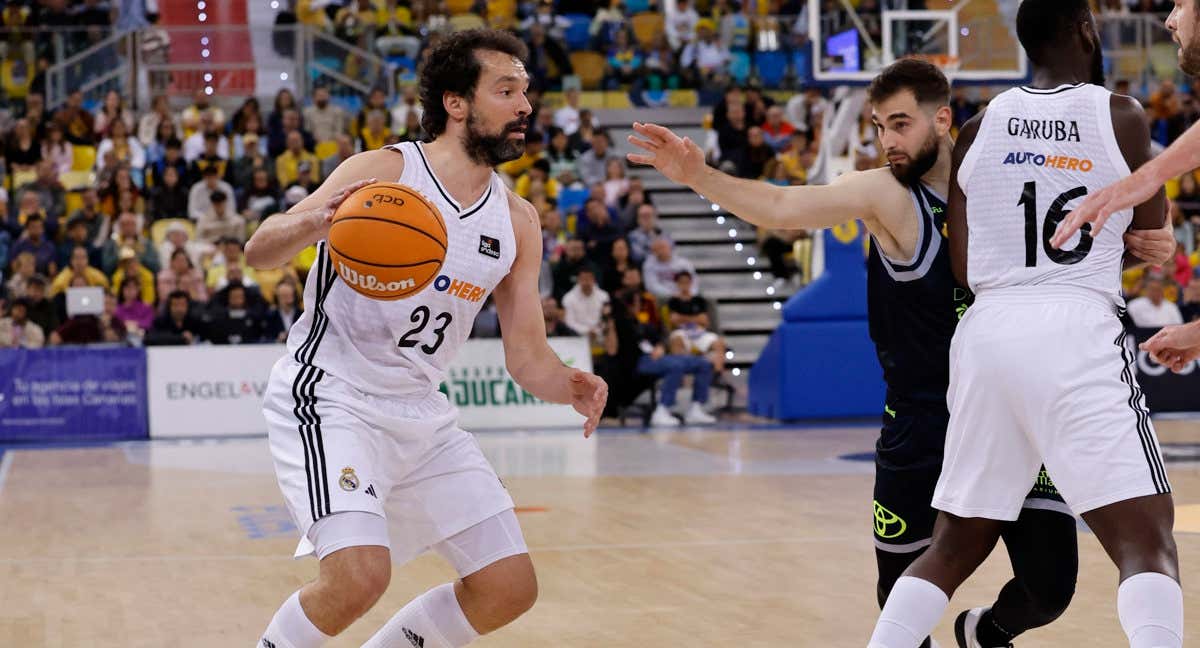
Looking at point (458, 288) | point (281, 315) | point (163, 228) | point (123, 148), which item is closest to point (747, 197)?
point (458, 288)

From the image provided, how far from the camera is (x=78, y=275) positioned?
16141mm

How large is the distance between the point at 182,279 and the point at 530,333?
38.1 feet

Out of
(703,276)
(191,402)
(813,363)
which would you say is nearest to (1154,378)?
(813,363)

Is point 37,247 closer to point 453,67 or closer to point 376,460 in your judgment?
point 453,67

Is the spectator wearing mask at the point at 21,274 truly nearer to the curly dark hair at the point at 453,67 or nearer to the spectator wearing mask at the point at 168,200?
the spectator wearing mask at the point at 168,200

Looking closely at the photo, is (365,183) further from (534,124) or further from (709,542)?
(534,124)

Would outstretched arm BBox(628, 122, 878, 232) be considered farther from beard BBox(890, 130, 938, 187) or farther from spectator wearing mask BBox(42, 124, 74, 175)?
spectator wearing mask BBox(42, 124, 74, 175)

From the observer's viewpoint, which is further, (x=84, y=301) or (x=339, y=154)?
(x=339, y=154)

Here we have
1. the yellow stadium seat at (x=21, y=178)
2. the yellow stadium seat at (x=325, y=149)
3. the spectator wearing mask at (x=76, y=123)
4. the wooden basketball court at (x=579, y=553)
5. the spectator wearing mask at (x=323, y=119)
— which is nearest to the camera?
the wooden basketball court at (x=579, y=553)

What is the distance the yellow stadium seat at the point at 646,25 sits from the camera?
22891 millimetres

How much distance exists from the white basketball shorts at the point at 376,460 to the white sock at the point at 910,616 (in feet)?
4.02

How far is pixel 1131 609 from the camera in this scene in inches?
148

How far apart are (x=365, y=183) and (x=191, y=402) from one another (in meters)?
11.6

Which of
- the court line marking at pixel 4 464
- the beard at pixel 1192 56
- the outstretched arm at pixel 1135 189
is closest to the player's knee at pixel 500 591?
the outstretched arm at pixel 1135 189
